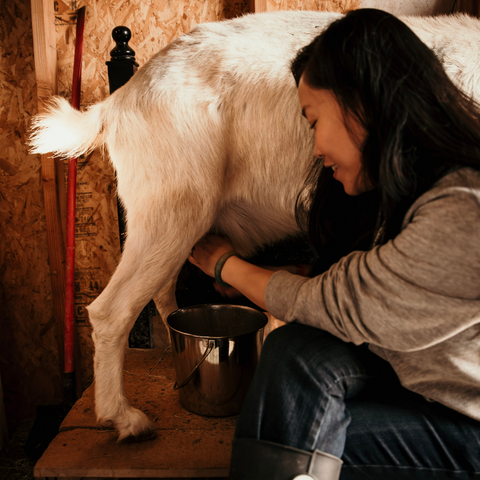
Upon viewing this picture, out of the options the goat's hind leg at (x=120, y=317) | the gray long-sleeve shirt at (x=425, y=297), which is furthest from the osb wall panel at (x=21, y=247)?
the gray long-sleeve shirt at (x=425, y=297)

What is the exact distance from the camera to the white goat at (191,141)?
1.24 meters

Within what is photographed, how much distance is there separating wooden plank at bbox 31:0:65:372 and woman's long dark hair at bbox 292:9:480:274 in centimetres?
144

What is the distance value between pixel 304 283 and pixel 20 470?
1.74 m

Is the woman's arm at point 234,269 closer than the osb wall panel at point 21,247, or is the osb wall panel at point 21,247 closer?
the woman's arm at point 234,269

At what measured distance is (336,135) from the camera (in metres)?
0.83

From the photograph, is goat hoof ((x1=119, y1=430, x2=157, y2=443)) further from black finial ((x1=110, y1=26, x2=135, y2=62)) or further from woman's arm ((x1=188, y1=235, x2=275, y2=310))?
black finial ((x1=110, y1=26, x2=135, y2=62))

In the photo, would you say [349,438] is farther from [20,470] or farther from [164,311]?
[20,470]

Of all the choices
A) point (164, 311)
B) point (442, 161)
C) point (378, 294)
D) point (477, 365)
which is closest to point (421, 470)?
point (477, 365)

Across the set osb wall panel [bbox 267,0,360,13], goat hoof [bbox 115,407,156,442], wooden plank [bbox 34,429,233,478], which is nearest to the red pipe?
wooden plank [bbox 34,429,233,478]

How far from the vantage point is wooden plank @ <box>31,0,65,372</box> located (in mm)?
1752

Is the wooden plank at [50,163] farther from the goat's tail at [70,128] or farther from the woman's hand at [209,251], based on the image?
the woman's hand at [209,251]

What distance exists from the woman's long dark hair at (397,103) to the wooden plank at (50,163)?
1436mm

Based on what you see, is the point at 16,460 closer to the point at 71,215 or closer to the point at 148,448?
the point at 148,448

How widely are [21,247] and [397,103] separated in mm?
1983
